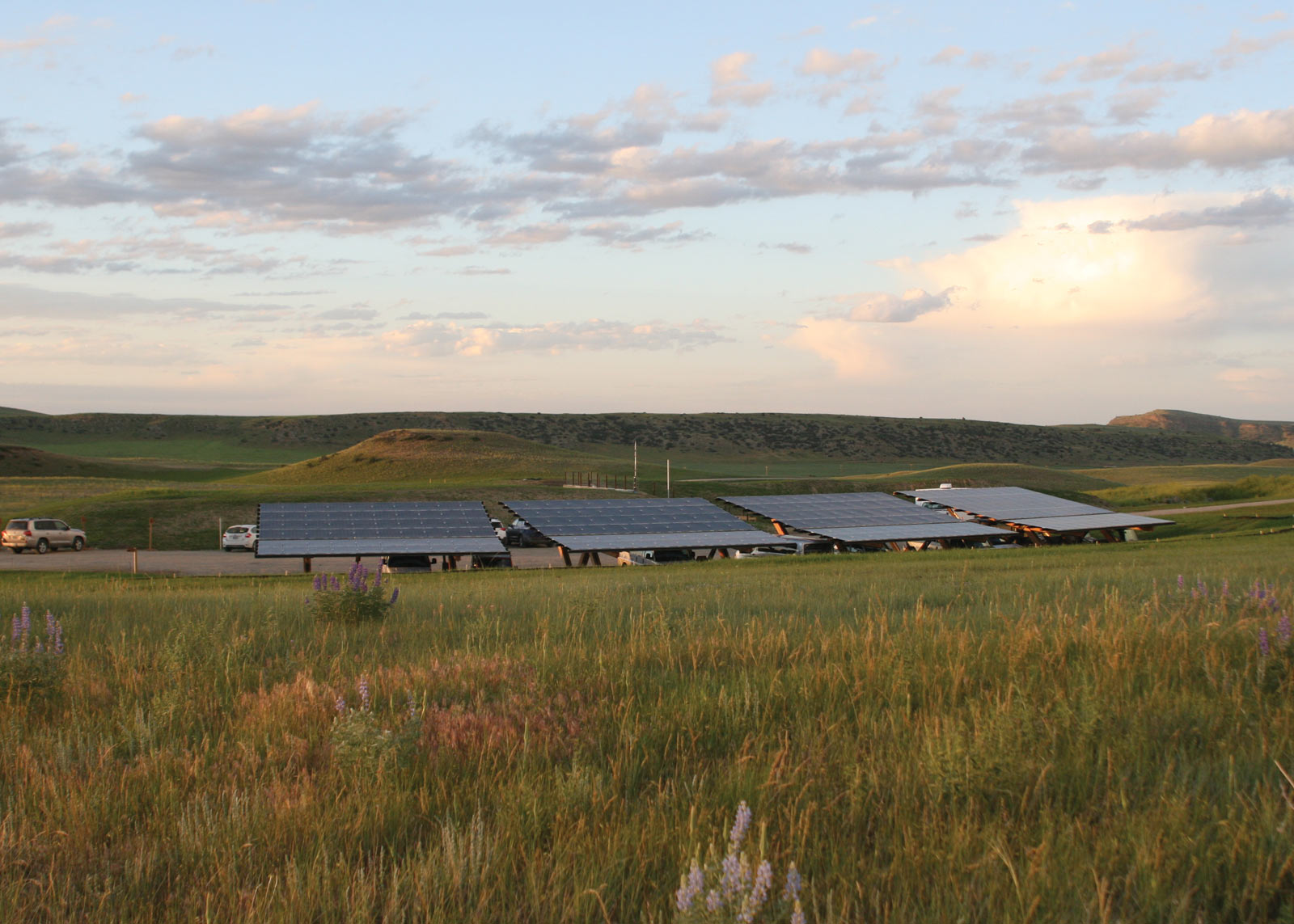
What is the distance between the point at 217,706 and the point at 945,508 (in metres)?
60.4

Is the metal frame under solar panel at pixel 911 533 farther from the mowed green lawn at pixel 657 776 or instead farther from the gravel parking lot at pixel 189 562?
the mowed green lawn at pixel 657 776

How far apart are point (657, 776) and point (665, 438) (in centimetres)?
17389

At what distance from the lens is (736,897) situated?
3.30 m

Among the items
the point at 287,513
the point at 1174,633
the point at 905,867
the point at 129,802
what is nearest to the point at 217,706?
the point at 129,802

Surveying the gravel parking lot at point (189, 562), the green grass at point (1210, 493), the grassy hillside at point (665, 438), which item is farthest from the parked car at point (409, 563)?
the grassy hillside at point (665, 438)

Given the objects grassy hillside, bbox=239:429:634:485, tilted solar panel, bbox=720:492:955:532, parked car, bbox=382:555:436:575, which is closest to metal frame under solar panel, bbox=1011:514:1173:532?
tilted solar panel, bbox=720:492:955:532

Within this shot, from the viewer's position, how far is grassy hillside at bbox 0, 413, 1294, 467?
166 meters

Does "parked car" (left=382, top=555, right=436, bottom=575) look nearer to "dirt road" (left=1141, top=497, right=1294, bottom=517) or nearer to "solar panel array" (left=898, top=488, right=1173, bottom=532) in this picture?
"solar panel array" (left=898, top=488, right=1173, bottom=532)

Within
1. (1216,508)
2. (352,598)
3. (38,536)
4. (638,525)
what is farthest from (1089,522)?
(38,536)

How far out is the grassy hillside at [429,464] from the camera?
9156 cm

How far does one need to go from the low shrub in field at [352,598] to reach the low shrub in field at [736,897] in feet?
25.8

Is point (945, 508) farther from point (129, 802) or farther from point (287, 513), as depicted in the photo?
point (129, 802)

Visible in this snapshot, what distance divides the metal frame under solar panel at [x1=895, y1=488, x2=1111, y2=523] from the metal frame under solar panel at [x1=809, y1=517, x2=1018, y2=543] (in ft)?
15.6

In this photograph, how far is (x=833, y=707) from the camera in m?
5.87
